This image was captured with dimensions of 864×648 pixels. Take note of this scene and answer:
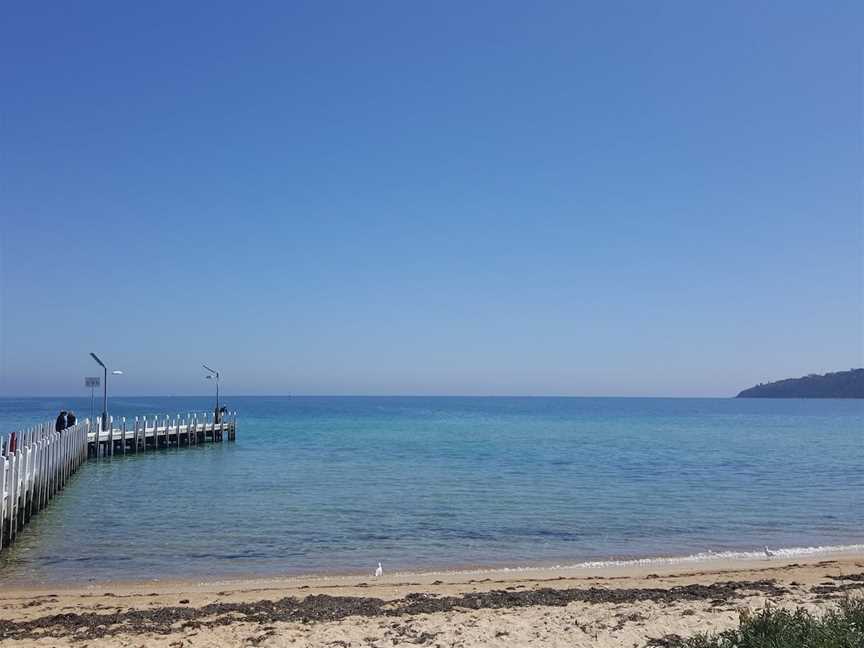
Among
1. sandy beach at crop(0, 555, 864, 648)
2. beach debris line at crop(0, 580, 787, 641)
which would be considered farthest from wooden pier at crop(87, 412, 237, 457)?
beach debris line at crop(0, 580, 787, 641)

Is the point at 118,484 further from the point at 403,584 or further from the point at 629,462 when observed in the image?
the point at 629,462

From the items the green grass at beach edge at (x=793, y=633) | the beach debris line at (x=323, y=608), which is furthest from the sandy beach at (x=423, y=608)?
the green grass at beach edge at (x=793, y=633)

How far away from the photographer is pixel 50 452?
23.9m

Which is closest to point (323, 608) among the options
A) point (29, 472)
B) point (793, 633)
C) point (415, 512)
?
point (793, 633)

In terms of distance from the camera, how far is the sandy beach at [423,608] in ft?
30.1

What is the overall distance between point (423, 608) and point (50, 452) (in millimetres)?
18049

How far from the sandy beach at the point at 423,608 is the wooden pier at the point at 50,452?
16.1 feet

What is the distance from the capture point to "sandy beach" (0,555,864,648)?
30.1 feet

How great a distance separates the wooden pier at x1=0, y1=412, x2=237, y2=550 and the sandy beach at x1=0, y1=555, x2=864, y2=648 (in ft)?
16.1

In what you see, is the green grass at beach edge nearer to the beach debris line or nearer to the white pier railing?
the beach debris line

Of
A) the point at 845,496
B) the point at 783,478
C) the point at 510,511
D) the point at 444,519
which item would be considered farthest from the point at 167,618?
the point at 783,478

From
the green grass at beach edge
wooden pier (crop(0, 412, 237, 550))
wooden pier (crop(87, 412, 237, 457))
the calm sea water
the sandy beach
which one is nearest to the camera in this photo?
the green grass at beach edge

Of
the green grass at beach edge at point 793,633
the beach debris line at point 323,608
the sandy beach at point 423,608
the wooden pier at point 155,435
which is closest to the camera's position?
the green grass at beach edge at point 793,633

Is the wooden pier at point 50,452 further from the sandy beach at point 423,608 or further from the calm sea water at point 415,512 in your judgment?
the sandy beach at point 423,608
